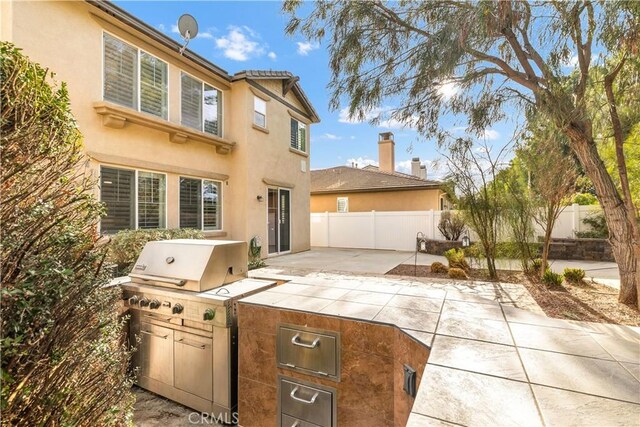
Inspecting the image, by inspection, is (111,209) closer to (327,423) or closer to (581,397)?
(327,423)

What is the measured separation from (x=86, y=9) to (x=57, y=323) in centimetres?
781

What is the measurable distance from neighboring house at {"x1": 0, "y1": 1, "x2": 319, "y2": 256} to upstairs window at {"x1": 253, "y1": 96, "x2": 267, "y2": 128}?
36mm

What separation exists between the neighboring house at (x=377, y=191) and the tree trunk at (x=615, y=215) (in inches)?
341

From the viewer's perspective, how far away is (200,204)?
927cm

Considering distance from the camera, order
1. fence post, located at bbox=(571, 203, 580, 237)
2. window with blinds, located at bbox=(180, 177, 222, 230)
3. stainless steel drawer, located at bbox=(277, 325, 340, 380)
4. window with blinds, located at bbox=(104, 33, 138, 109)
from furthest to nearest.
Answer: fence post, located at bbox=(571, 203, 580, 237)
window with blinds, located at bbox=(180, 177, 222, 230)
window with blinds, located at bbox=(104, 33, 138, 109)
stainless steel drawer, located at bbox=(277, 325, 340, 380)

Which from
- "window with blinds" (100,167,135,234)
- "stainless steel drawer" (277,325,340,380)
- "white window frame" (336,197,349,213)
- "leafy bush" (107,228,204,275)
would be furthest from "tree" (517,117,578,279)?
"white window frame" (336,197,349,213)

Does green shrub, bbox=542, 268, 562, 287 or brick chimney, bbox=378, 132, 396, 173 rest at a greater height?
brick chimney, bbox=378, 132, 396, 173

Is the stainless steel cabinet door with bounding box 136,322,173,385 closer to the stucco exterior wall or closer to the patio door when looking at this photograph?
the patio door

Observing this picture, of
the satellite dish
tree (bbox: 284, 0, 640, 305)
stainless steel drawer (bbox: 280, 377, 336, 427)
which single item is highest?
the satellite dish

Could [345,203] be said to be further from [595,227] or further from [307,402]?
[307,402]

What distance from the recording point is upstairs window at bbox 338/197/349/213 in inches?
708

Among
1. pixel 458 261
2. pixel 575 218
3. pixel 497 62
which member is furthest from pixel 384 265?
pixel 575 218

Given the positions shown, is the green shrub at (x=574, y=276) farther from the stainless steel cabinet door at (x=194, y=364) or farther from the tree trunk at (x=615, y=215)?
the stainless steel cabinet door at (x=194, y=364)

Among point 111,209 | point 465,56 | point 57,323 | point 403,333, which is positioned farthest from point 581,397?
point 111,209
